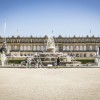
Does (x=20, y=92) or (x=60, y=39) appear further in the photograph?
(x=60, y=39)

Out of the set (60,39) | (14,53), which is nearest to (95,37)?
(60,39)

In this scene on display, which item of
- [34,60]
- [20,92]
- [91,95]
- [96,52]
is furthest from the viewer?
[96,52]

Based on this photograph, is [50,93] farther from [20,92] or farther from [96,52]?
[96,52]

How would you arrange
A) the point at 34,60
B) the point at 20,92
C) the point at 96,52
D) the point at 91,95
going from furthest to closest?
the point at 96,52 < the point at 34,60 < the point at 20,92 < the point at 91,95

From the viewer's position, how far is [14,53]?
4035 inches

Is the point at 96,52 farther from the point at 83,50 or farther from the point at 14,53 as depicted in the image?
the point at 14,53

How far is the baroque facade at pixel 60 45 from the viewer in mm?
102312

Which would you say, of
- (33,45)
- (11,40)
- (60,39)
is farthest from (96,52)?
(11,40)

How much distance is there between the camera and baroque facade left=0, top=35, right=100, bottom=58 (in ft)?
336

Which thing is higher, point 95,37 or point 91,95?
point 95,37

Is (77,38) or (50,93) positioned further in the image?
(77,38)

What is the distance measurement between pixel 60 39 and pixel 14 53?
1699 cm

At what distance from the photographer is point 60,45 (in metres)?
105

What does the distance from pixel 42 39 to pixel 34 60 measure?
2545 inches
